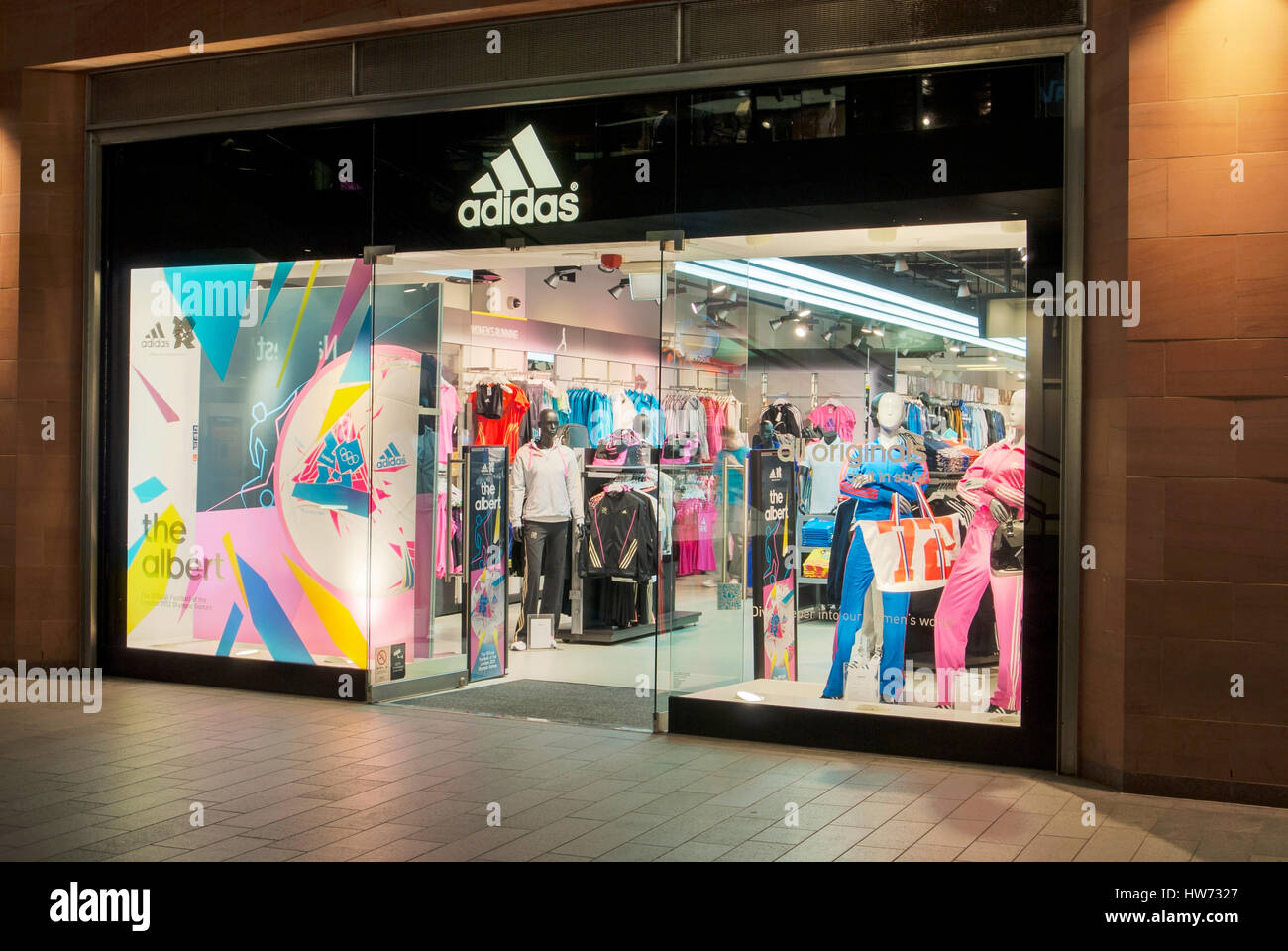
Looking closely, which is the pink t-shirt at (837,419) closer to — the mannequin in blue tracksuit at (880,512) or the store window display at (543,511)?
the mannequin in blue tracksuit at (880,512)

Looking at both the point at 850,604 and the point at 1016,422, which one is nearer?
the point at 1016,422

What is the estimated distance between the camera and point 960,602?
555cm

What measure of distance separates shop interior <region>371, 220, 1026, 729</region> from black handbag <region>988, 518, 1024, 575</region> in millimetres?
52

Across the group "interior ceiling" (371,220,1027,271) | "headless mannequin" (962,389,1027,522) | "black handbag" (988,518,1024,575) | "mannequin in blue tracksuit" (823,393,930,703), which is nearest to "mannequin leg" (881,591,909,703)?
"mannequin in blue tracksuit" (823,393,930,703)

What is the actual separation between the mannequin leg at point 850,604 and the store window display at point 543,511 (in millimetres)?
3269

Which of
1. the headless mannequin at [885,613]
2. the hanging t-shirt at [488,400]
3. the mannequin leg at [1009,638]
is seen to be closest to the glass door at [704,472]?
the headless mannequin at [885,613]

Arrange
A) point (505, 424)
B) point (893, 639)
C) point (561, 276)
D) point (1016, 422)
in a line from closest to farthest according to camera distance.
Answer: point (1016, 422), point (893, 639), point (505, 424), point (561, 276)

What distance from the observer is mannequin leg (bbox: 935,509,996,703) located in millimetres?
5520

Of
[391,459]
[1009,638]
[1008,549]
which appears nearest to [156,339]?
[391,459]

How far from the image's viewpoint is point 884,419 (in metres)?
5.68

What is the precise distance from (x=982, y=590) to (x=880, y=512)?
572 millimetres

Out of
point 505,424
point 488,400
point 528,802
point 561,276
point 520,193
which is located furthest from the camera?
point 561,276

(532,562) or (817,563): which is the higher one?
(817,563)

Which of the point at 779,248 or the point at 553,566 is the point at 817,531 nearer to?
the point at 779,248
